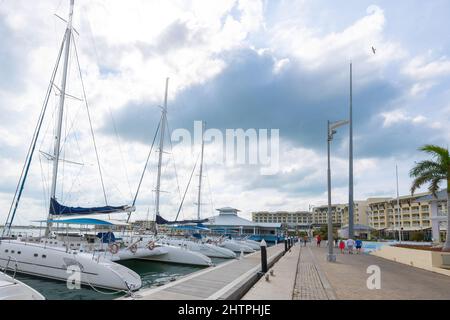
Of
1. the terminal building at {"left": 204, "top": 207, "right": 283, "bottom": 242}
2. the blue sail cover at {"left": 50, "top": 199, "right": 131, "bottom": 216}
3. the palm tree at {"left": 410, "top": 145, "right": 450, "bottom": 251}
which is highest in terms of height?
the palm tree at {"left": 410, "top": 145, "right": 450, "bottom": 251}

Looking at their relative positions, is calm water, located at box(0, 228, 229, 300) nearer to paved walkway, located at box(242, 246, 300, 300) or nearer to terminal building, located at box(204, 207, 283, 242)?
paved walkway, located at box(242, 246, 300, 300)

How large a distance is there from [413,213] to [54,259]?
103 m

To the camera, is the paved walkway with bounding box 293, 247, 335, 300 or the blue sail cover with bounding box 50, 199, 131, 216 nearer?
the paved walkway with bounding box 293, 247, 335, 300

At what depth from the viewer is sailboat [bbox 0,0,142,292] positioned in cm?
1423

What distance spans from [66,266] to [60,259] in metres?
0.57

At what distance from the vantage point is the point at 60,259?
51.2 ft

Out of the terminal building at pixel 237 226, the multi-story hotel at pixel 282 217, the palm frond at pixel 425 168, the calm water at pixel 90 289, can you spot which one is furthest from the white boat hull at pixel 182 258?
the multi-story hotel at pixel 282 217

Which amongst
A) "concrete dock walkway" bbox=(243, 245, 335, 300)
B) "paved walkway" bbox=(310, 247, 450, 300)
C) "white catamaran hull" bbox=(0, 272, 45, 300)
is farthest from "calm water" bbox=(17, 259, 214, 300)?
"paved walkway" bbox=(310, 247, 450, 300)

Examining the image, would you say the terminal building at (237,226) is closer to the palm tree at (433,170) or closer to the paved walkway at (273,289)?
the palm tree at (433,170)

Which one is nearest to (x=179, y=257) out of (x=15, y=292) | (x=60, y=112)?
(x=60, y=112)
